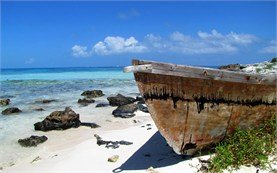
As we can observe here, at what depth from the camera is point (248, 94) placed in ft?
18.6

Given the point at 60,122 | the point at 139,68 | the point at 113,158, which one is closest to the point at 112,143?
the point at 113,158

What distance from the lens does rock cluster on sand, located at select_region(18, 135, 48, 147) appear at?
8.57 metres

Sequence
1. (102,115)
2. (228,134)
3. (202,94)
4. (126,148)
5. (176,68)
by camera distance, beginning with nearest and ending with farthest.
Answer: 1. (176,68)
2. (202,94)
3. (228,134)
4. (126,148)
5. (102,115)

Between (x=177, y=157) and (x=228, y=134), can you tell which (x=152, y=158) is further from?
(x=228, y=134)

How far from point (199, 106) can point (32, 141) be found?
15.5 ft

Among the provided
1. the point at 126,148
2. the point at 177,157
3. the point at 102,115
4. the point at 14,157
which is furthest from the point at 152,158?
the point at 102,115

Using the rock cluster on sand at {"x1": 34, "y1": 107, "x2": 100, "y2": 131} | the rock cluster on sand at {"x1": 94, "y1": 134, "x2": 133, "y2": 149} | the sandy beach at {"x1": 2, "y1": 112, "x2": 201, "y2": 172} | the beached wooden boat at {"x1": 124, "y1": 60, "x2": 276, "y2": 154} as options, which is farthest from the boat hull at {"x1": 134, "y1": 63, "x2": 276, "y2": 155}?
the rock cluster on sand at {"x1": 34, "y1": 107, "x2": 100, "y2": 131}

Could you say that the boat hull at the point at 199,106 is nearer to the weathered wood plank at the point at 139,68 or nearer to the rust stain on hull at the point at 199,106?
the rust stain on hull at the point at 199,106

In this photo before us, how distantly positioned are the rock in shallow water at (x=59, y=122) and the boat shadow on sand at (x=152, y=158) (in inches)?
143

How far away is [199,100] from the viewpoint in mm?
5484

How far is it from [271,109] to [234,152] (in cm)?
108

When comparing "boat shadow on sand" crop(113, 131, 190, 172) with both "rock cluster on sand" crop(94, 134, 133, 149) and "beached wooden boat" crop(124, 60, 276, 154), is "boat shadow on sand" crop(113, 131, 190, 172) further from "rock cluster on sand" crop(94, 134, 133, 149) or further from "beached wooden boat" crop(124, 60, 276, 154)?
"rock cluster on sand" crop(94, 134, 133, 149)

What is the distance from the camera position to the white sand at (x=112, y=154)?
5.73 metres

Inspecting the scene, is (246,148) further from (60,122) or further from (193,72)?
(60,122)
